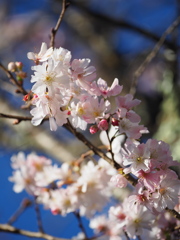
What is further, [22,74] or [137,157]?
[22,74]

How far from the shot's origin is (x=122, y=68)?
2.73 m

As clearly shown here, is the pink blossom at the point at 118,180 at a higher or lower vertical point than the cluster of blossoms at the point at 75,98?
lower

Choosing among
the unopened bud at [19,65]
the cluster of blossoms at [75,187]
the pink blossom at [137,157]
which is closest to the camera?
the pink blossom at [137,157]

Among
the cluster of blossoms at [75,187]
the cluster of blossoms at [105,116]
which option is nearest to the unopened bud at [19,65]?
the cluster of blossoms at [105,116]

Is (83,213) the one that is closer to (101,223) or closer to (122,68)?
(101,223)

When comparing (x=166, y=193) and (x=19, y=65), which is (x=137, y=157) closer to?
(x=166, y=193)

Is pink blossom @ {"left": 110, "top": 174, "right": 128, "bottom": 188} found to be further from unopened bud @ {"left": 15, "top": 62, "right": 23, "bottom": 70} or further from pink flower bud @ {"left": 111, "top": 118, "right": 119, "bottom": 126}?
unopened bud @ {"left": 15, "top": 62, "right": 23, "bottom": 70}

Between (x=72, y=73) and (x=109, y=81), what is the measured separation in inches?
71.0

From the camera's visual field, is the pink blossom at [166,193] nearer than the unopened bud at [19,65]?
Yes

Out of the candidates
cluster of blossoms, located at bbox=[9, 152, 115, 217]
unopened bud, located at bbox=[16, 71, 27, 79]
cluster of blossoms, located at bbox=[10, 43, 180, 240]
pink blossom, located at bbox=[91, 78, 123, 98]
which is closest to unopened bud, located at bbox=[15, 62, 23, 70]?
unopened bud, located at bbox=[16, 71, 27, 79]

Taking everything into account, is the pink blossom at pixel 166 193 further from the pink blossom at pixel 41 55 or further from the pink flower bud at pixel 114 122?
the pink blossom at pixel 41 55

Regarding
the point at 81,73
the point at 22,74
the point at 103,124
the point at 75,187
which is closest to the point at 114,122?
the point at 103,124

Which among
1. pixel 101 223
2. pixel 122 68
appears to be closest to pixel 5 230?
pixel 101 223

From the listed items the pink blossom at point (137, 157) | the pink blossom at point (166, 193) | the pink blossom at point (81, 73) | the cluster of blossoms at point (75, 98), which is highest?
the pink blossom at point (81, 73)
